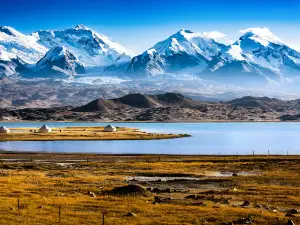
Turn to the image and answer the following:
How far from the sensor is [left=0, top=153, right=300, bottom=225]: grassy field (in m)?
38.7

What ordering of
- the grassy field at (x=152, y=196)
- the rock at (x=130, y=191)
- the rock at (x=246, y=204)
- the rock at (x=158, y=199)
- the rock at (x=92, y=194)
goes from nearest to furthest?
the grassy field at (x=152, y=196), the rock at (x=246, y=204), the rock at (x=158, y=199), the rock at (x=92, y=194), the rock at (x=130, y=191)

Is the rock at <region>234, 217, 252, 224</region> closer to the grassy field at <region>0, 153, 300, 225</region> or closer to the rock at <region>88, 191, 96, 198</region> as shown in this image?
the grassy field at <region>0, 153, 300, 225</region>

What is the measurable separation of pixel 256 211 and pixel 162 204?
7.96m

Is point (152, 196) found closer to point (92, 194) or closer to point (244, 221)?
point (92, 194)

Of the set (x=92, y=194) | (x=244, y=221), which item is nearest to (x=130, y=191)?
(x=92, y=194)

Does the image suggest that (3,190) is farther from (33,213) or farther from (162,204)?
(162,204)

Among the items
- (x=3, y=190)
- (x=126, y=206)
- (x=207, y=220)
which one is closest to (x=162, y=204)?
(x=126, y=206)

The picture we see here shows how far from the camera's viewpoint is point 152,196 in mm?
48906

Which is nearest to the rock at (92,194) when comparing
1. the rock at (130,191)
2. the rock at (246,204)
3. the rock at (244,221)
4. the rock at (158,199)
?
the rock at (130,191)

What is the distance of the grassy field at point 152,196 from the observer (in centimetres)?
3872

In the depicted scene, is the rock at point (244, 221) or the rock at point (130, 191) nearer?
the rock at point (244, 221)

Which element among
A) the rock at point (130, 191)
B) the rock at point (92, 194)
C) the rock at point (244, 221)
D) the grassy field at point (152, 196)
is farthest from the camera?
the rock at point (130, 191)

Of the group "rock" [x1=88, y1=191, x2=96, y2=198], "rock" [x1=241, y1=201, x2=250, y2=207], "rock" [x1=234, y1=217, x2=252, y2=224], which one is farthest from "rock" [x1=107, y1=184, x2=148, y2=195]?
"rock" [x1=234, y1=217, x2=252, y2=224]

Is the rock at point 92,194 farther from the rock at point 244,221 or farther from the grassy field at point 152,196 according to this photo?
the rock at point 244,221
